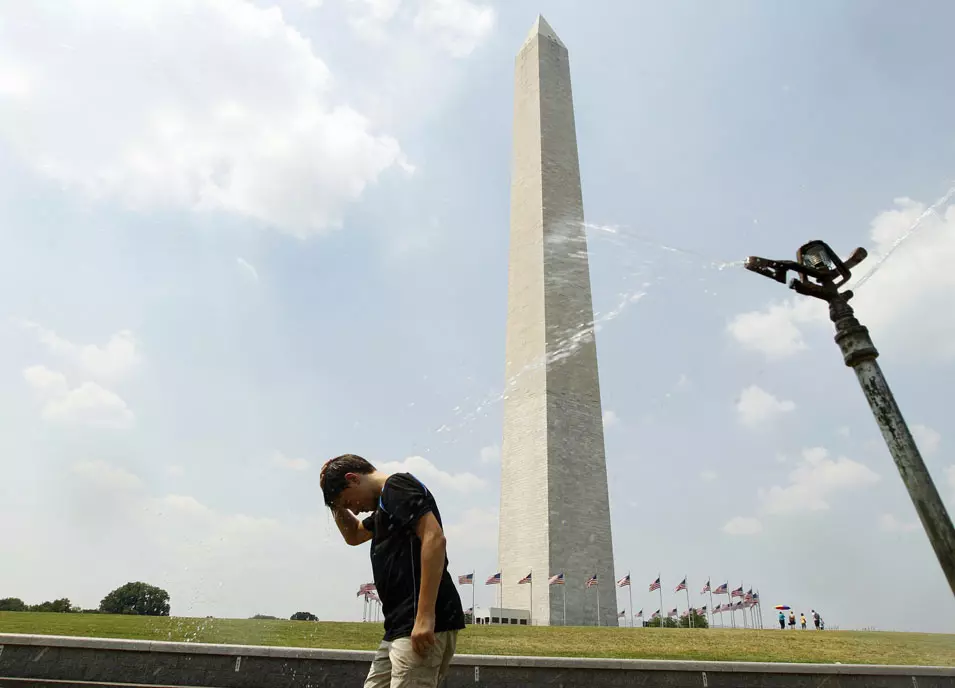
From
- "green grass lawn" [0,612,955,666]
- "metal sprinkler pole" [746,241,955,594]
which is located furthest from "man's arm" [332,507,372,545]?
"green grass lawn" [0,612,955,666]

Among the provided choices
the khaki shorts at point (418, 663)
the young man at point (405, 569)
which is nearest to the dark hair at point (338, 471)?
the young man at point (405, 569)

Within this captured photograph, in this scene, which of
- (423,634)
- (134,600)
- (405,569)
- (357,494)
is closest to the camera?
(423,634)

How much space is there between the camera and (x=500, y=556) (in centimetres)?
3036

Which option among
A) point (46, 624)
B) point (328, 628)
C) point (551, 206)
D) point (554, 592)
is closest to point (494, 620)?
point (554, 592)

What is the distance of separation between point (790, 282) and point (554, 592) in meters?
24.7

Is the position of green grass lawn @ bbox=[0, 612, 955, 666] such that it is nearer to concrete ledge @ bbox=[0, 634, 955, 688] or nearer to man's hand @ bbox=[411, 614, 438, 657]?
concrete ledge @ bbox=[0, 634, 955, 688]

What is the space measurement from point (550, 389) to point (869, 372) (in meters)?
25.7

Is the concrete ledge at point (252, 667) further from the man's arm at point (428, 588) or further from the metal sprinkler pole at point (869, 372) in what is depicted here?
the metal sprinkler pole at point (869, 372)

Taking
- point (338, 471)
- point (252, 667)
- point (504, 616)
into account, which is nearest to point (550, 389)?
point (504, 616)

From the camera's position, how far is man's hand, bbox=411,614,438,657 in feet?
9.83

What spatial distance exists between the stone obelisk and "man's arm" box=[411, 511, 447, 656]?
82.4ft

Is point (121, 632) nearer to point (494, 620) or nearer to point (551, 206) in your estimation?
point (494, 620)

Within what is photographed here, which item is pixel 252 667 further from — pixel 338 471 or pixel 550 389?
pixel 550 389

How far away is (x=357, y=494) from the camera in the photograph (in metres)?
3.39
